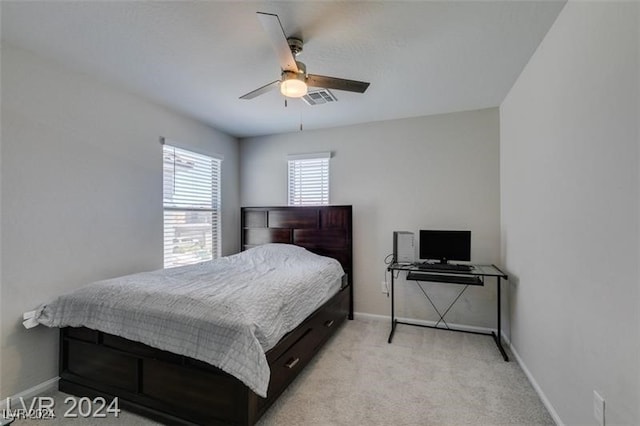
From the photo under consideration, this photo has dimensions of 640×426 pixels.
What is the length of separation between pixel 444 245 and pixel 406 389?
61.9 inches

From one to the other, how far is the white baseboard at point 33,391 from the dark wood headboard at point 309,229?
236 centimetres

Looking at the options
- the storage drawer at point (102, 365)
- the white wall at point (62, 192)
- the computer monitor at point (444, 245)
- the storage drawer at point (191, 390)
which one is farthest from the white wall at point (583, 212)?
the white wall at point (62, 192)

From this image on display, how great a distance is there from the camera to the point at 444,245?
3.12 m

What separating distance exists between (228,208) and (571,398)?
12.9ft

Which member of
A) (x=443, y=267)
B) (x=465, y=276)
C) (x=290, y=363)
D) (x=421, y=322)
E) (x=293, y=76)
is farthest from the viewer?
(x=421, y=322)

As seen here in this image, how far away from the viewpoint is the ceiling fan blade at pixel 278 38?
1409 millimetres

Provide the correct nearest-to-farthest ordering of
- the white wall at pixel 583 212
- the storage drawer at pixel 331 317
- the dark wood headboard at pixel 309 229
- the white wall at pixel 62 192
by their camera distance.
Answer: the white wall at pixel 583 212 → the white wall at pixel 62 192 → the storage drawer at pixel 331 317 → the dark wood headboard at pixel 309 229

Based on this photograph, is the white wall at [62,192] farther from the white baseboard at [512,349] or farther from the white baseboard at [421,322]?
the white baseboard at [512,349]

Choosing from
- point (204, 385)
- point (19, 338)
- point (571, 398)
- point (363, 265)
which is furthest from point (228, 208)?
point (571, 398)

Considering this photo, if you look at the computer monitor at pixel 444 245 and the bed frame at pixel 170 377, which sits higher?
the computer monitor at pixel 444 245

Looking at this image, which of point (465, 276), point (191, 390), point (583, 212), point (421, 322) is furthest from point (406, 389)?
point (583, 212)

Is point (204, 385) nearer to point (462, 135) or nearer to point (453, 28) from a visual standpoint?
point (453, 28)

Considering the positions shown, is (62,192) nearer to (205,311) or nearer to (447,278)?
(205,311)

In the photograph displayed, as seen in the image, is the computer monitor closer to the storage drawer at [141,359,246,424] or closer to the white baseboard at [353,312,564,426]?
the white baseboard at [353,312,564,426]
